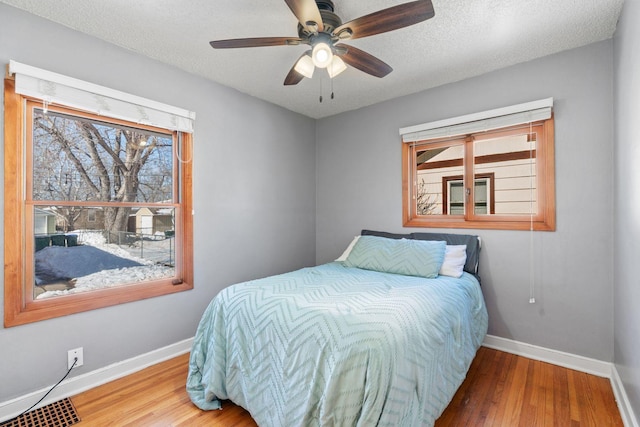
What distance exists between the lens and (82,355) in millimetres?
2051

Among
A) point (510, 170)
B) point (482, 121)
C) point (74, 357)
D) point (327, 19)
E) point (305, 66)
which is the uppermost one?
point (327, 19)

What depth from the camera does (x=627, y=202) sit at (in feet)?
5.55

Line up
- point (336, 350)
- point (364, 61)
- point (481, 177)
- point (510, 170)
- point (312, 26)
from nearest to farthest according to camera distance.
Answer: point (336, 350) → point (312, 26) → point (364, 61) → point (510, 170) → point (481, 177)

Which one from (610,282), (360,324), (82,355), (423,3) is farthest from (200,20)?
(610,282)

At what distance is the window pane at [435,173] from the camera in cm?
293

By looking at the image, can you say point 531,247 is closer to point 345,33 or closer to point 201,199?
point 345,33

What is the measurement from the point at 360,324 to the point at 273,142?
8.17 ft

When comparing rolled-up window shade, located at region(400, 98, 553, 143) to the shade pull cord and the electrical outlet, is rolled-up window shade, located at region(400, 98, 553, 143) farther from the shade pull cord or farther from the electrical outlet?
the electrical outlet

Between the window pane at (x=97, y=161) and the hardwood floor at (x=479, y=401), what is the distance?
1.34 m

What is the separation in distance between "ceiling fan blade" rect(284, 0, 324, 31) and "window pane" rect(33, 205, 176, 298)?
189 cm

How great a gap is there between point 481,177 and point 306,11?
7.02ft

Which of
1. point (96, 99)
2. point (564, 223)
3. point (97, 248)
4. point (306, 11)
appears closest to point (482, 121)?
point (564, 223)

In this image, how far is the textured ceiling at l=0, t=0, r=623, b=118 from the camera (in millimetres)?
1809

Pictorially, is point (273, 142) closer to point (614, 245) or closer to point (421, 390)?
point (421, 390)
